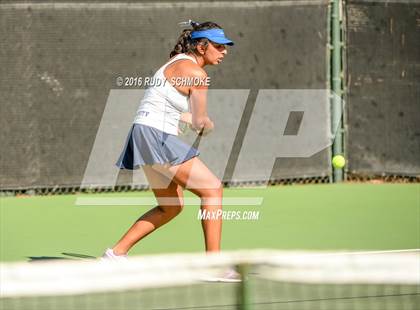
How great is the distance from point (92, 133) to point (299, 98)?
2.32 m

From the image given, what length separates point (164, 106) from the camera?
6.10 meters

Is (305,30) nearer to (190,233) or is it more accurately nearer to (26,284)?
(190,233)

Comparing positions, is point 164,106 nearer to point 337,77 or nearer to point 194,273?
point 194,273

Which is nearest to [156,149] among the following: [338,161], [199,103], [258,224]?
[199,103]

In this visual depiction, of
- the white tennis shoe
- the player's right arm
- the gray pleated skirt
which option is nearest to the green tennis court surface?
the white tennis shoe

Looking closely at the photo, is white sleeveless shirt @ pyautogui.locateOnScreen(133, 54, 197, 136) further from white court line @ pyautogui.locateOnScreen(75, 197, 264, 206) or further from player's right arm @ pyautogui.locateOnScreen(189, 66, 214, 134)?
white court line @ pyautogui.locateOnScreen(75, 197, 264, 206)

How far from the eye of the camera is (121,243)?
245 inches

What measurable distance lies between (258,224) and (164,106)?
9.13 feet

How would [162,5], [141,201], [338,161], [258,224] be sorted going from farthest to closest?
[338,161]
[162,5]
[141,201]
[258,224]

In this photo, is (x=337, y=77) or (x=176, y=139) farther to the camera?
(x=337, y=77)

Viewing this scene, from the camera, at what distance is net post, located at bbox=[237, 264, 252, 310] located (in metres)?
3.25

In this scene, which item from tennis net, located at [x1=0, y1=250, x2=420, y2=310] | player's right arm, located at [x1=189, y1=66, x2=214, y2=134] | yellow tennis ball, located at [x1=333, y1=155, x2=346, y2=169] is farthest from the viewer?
yellow tennis ball, located at [x1=333, y1=155, x2=346, y2=169]

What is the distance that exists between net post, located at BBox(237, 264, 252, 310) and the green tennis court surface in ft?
13.1

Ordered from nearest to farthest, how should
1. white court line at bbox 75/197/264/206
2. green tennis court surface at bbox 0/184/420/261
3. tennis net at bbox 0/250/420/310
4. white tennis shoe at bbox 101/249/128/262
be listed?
tennis net at bbox 0/250/420/310, white tennis shoe at bbox 101/249/128/262, green tennis court surface at bbox 0/184/420/261, white court line at bbox 75/197/264/206
